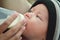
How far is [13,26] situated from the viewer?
2.51 feet

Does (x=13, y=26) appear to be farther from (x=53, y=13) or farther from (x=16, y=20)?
(x=53, y=13)

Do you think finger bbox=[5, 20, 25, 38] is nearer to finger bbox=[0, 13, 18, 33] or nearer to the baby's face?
finger bbox=[0, 13, 18, 33]

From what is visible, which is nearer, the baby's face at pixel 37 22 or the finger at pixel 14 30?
the finger at pixel 14 30

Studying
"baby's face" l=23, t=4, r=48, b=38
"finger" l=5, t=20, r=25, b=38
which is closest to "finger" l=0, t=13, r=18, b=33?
"finger" l=5, t=20, r=25, b=38

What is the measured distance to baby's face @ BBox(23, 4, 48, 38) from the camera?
0.99m

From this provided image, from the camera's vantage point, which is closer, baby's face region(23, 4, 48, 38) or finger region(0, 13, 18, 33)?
finger region(0, 13, 18, 33)

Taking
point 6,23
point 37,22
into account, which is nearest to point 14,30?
point 6,23

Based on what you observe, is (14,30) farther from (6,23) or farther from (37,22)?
(37,22)

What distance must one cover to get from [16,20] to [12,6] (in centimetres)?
57

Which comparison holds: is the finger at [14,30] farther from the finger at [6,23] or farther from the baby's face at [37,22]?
the baby's face at [37,22]

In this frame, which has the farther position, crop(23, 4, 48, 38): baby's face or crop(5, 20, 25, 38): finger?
crop(23, 4, 48, 38): baby's face

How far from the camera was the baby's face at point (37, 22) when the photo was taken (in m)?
0.99

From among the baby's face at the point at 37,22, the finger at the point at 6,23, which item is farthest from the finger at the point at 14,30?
the baby's face at the point at 37,22

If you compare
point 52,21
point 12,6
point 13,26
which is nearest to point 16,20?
point 13,26
